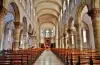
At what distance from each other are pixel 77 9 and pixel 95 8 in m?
5.42

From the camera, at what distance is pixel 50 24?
48250 millimetres

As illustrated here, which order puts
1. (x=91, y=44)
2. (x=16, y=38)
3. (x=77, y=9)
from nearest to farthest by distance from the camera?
(x=16, y=38) < (x=77, y=9) < (x=91, y=44)

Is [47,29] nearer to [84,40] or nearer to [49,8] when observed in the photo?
[49,8]

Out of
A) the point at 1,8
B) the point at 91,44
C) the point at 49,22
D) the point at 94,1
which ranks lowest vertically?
the point at 91,44

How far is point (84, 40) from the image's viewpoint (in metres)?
28.5

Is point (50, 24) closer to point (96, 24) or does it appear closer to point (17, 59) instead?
point (96, 24)

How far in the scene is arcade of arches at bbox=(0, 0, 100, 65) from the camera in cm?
1167

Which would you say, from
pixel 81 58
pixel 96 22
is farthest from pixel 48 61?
pixel 81 58

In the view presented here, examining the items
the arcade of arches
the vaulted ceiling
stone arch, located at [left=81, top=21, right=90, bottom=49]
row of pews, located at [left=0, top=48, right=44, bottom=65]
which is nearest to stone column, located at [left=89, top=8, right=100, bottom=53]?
the arcade of arches

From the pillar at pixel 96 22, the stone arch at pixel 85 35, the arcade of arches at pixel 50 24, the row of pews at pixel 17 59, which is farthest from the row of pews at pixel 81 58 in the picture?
the stone arch at pixel 85 35

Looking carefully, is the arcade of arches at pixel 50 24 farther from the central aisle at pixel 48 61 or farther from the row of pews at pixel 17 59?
the row of pews at pixel 17 59

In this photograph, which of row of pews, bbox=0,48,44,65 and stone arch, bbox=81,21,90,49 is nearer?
row of pews, bbox=0,48,44,65

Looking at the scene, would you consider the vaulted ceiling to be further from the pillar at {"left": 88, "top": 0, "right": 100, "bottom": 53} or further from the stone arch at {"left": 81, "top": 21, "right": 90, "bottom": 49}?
the pillar at {"left": 88, "top": 0, "right": 100, "bottom": 53}

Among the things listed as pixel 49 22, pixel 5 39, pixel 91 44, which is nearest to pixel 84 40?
pixel 91 44
